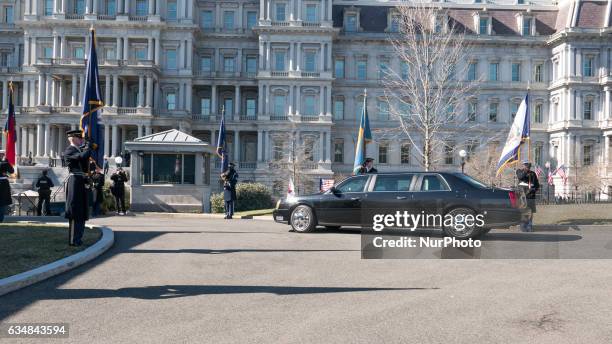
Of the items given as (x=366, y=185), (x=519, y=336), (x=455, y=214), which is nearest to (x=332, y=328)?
(x=519, y=336)

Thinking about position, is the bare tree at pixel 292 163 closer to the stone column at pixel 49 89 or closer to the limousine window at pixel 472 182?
the stone column at pixel 49 89

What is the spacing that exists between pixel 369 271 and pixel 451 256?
238 cm

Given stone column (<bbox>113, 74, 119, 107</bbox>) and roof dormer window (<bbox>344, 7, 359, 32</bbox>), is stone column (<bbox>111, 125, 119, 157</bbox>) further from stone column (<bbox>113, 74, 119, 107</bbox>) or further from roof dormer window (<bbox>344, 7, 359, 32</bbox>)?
roof dormer window (<bbox>344, 7, 359, 32</bbox>)

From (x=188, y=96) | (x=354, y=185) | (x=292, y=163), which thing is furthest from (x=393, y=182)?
(x=188, y=96)

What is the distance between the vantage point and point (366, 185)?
12.9 m

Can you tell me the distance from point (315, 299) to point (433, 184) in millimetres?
6755

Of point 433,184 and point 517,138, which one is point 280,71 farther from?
point 433,184

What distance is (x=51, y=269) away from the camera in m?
7.11

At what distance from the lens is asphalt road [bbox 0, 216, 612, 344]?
15.4 feet

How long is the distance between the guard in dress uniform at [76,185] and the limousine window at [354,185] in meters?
6.22

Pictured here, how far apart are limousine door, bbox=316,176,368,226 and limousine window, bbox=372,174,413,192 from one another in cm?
40

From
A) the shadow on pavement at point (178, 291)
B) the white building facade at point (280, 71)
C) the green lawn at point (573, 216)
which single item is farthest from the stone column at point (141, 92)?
the shadow on pavement at point (178, 291)

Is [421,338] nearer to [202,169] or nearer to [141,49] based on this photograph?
[202,169]

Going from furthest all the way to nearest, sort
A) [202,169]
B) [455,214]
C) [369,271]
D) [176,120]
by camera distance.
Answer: [176,120] → [202,169] → [455,214] → [369,271]
